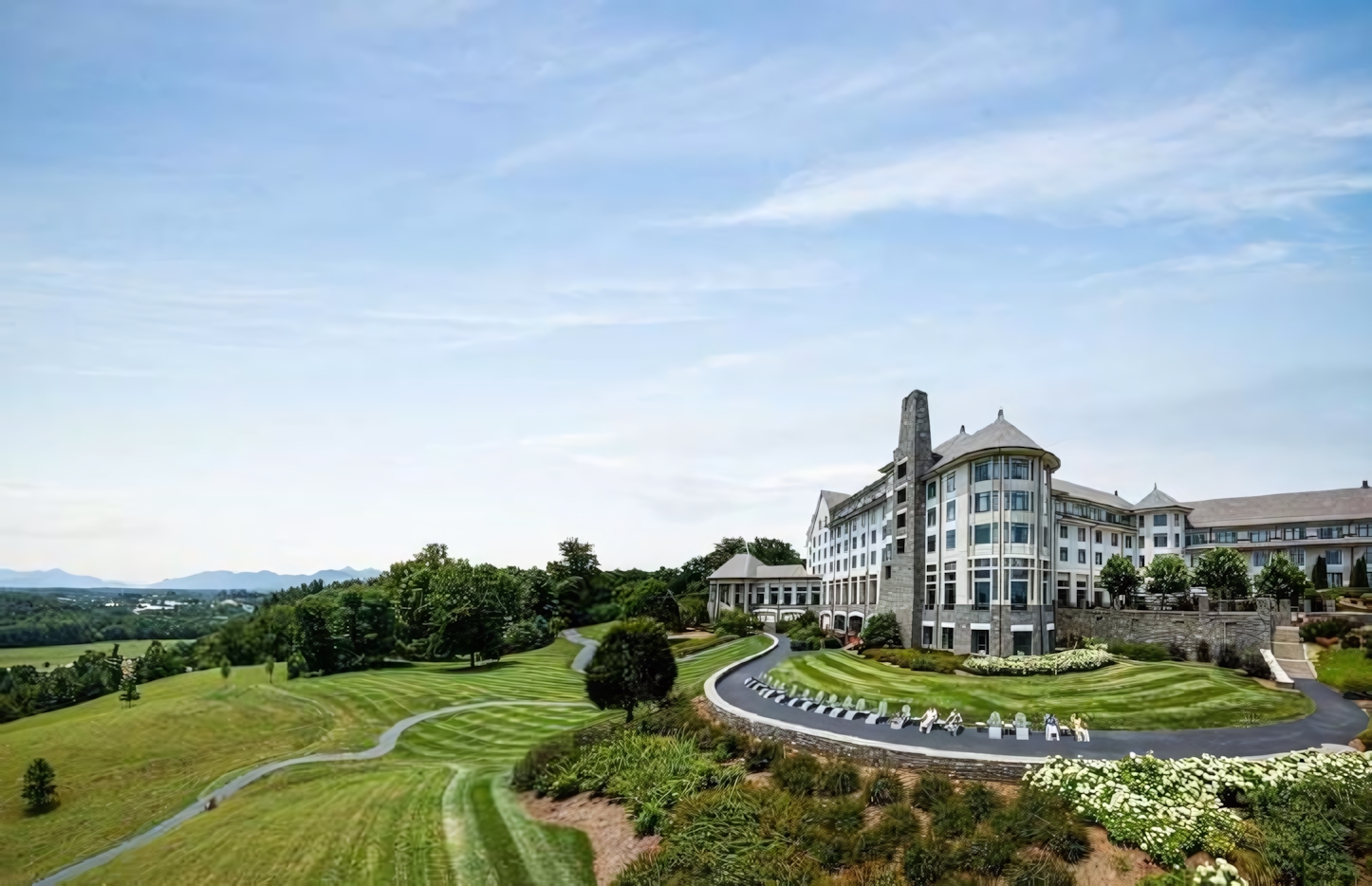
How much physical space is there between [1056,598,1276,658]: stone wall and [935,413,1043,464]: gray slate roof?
11.3 m

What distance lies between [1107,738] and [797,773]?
11.1 m

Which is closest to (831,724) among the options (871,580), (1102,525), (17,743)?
(871,580)

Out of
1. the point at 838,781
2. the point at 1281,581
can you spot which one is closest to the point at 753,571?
the point at 1281,581

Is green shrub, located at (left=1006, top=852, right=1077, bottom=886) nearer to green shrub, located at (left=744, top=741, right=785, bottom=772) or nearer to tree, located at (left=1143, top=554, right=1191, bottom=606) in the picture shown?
green shrub, located at (left=744, top=741, right=785, bottom=772)

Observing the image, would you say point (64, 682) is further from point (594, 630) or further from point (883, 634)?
point (883, 634)

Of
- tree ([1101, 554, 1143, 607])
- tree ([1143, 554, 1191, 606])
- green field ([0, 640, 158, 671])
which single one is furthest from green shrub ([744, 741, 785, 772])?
green field ([0, 640, 158, 671])

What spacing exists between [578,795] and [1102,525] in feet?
186

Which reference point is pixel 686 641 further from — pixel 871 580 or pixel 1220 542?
pixel 1220 542

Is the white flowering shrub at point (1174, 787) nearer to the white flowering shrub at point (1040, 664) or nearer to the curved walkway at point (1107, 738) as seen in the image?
the curved walkway at point (1107, 738)

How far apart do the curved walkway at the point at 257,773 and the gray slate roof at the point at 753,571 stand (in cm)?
4550

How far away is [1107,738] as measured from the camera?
85.7 feet

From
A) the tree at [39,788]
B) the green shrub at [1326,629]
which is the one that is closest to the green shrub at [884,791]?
the green shrub at [1326,629]

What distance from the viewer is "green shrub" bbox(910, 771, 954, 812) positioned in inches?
807

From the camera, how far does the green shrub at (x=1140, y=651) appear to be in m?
42.6
